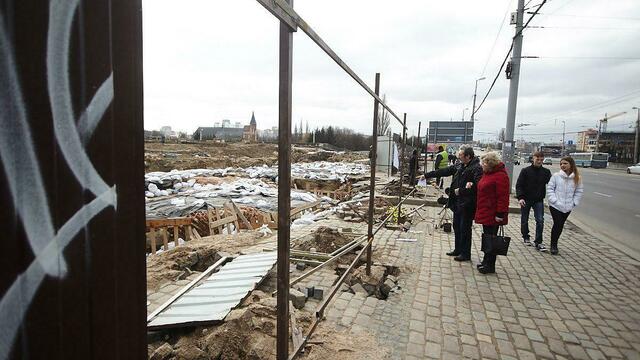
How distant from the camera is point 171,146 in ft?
155

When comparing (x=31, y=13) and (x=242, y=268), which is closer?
(x=31, y=13)

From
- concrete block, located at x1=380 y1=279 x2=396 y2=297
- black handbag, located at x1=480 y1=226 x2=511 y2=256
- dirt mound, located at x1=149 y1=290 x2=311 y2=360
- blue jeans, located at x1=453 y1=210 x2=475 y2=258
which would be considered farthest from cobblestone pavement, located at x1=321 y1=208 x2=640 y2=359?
dirt mound, located at x1=149 y1=290 x2=311 y2=360

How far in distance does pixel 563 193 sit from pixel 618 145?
251 feet

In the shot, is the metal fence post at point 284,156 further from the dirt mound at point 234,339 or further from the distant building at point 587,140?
the distant building at point 587,140

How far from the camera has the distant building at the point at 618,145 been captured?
61312 millimetres

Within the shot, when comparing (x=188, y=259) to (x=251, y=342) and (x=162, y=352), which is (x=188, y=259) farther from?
(x=251, y=342)

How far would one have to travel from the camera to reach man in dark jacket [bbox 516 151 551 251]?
20.9 feet

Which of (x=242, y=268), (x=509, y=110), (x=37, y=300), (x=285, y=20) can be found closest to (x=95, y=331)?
(x=37, y=300)

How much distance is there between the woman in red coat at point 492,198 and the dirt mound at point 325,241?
7.41 feet

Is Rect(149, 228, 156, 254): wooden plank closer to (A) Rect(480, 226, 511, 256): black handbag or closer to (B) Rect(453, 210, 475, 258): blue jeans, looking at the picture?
(B) Rect(453, 210, 475, 258): blue jeans

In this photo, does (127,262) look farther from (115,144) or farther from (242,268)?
(242,268)

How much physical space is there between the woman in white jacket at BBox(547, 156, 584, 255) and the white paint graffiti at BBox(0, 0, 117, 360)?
6576mm

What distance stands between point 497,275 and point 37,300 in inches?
208

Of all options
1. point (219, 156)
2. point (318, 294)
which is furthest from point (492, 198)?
point (219, 156)
